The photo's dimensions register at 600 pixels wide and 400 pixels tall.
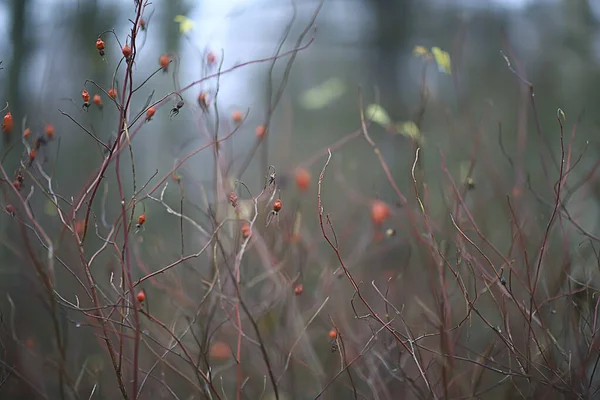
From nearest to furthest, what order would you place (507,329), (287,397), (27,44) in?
(507,329) < (287,397) < (27,44)

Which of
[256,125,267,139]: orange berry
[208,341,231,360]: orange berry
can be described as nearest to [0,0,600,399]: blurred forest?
[256,125,267,139]: orange berry

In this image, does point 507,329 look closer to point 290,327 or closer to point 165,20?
point 290,327

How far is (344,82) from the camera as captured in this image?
11.0 ft

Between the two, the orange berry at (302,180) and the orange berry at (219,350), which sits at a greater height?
the orange berry at (302,180)

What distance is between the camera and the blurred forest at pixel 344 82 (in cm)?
177

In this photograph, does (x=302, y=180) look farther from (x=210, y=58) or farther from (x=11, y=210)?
(x=11, y=210)

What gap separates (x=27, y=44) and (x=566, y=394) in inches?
81.5

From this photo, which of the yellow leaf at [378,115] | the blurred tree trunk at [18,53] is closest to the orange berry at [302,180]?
the yellow leaf at [378,115]

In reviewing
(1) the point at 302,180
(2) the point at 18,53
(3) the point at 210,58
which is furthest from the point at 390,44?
(2) the point at 18,53

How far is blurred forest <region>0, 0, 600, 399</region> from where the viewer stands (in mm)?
1768

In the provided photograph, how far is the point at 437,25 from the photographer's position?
9.96ft

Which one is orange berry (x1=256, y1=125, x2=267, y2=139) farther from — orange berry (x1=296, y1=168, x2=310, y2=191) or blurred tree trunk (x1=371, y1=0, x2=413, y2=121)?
blurred tree trunk (x1=371, y1=0, x2=413, y2=121)

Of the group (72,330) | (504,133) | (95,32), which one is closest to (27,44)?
(95,32)

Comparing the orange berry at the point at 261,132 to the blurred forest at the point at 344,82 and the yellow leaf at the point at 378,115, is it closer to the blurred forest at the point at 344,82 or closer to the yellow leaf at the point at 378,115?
the yellow leaf at the point at 378,115
